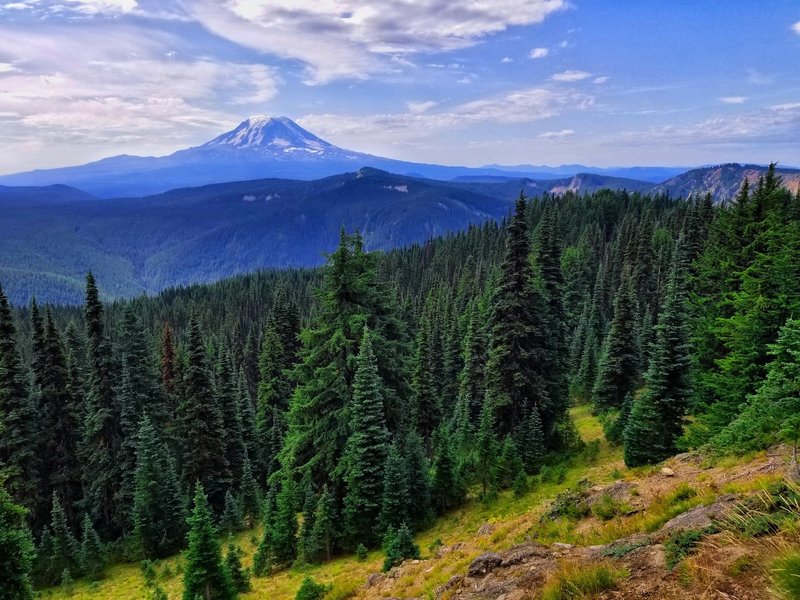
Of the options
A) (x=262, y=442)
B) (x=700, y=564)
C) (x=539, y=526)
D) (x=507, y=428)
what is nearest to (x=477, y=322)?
(x=507, y=428)

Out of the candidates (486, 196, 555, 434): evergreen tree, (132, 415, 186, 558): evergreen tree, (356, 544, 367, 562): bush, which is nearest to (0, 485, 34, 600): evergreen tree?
(356, 544, 367, 562): bush

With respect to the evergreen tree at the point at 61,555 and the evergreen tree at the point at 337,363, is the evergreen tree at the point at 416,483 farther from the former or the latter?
the evergreen tree at the point at 61,555

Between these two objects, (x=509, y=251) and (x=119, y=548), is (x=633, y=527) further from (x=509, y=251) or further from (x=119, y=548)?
(x=119, y=548)

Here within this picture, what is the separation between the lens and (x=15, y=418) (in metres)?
29.5

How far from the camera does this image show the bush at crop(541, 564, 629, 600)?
19.3ft

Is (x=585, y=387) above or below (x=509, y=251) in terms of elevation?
below

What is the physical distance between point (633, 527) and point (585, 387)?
3990cm

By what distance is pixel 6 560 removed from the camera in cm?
1298

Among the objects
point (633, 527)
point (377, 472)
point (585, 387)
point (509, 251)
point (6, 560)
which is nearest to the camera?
point (633, 527)

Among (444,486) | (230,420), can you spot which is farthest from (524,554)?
(230,420)

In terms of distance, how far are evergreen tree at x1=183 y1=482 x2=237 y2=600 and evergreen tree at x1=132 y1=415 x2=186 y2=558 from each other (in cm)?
1401

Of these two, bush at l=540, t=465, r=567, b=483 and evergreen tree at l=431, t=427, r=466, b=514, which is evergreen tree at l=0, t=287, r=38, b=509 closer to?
evergreen tree at l=431, t=427, r=466, b=514

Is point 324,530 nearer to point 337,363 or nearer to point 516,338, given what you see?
point 337,363

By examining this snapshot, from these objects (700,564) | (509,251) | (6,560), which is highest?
(509,251)
